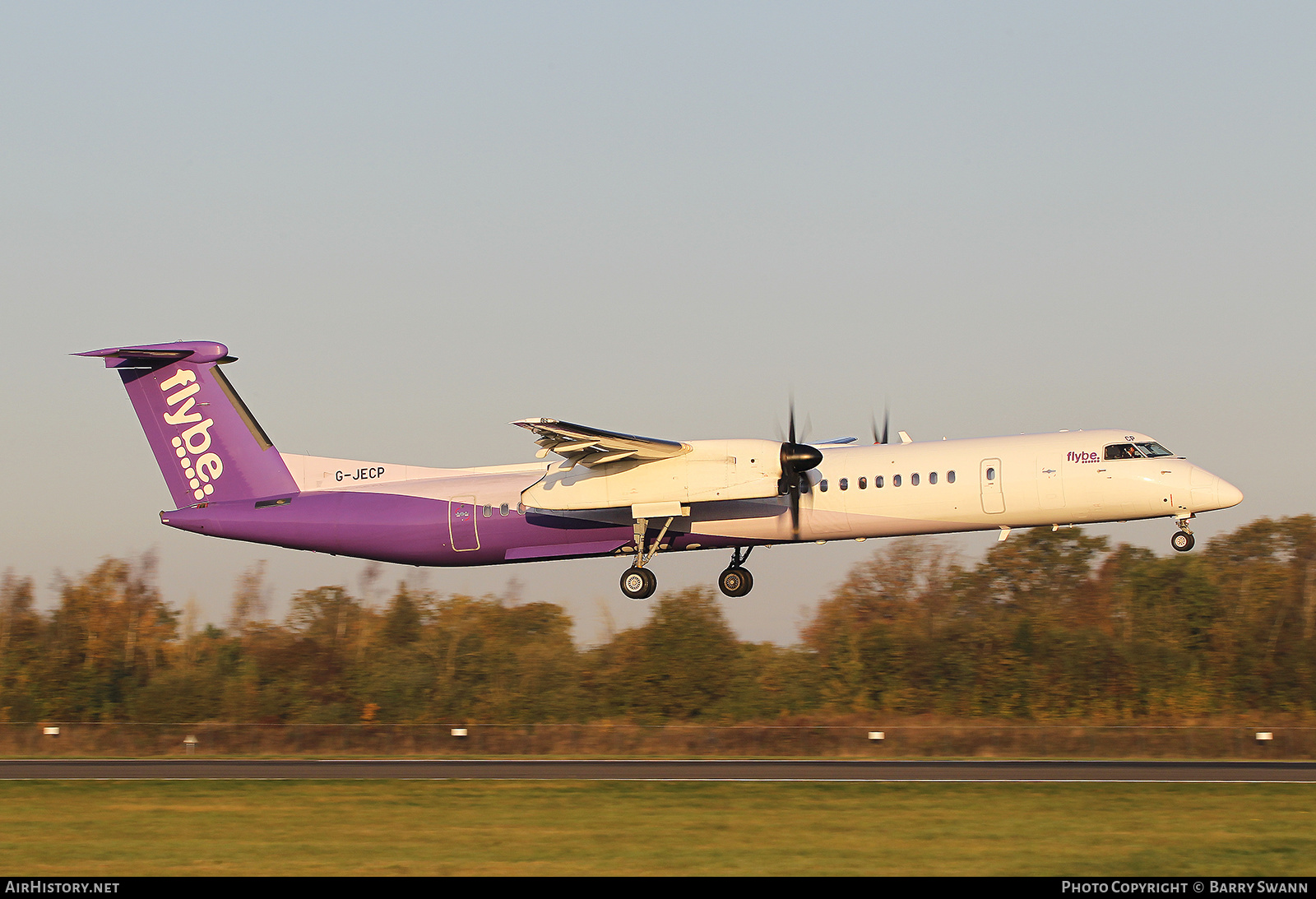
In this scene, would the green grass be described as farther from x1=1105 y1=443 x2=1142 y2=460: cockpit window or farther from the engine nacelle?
x1=1105 y1=443 x2=1142 y2=460: cockpit window

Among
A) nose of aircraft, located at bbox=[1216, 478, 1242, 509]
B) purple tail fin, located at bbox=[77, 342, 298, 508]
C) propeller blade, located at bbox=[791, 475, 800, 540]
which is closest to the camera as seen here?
nose of aircraft, located at bbox=[1216, 478, 1242, 509]

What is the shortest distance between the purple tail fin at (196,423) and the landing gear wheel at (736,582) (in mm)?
10553

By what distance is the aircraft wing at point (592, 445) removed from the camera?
26.7m

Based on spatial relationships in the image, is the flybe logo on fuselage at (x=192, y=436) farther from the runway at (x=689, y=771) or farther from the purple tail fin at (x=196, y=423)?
the runway at (x=689, y=771)

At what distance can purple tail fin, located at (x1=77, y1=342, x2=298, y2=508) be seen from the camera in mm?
31625

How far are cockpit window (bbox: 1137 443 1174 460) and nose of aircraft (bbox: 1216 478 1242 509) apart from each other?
1107 mm

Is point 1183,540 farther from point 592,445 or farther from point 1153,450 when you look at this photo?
point 592,445

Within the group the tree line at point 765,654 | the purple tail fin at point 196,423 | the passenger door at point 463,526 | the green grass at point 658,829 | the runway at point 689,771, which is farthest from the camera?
the tree line at point 765,654

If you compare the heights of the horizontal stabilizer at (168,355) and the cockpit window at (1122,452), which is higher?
the horizontal stabilizer at (168,355)

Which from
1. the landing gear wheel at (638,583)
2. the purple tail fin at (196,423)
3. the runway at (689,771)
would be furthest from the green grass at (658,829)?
the purple tail fin at (196,423)

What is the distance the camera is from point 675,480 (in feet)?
92.0

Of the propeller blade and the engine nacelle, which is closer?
the engine nacelle

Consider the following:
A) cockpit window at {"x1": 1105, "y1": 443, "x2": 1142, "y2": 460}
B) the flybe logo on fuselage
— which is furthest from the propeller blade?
the flybe logo on fuselage
